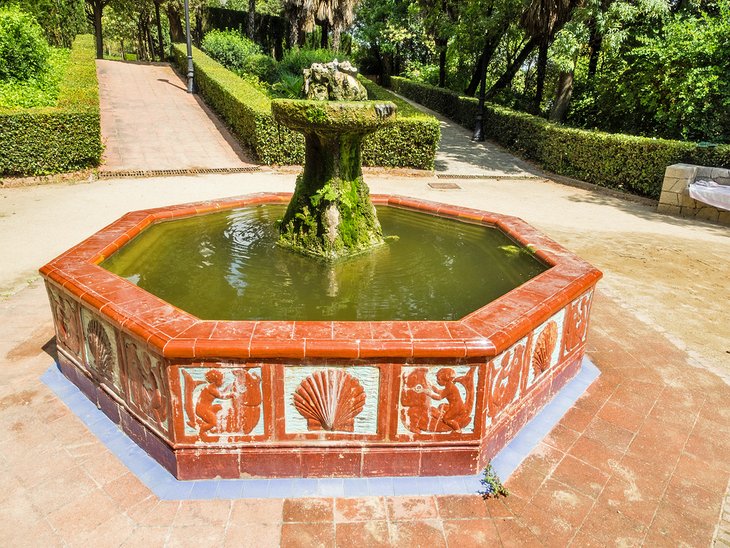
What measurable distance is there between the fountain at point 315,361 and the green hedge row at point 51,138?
812 cm

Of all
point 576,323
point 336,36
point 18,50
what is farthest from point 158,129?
point 576,323

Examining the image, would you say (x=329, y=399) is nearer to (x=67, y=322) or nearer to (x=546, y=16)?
(x=67, y=322)

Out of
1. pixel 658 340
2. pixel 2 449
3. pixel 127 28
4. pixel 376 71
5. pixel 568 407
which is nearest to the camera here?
pixel 2 449

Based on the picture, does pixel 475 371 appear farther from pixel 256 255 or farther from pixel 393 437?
pixel 256 255

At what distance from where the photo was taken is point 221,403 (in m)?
3.16

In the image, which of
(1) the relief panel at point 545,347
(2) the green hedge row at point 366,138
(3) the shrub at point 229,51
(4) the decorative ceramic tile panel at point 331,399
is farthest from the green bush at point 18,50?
(1) the relief panel at point 545,347

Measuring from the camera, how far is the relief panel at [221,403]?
3.10 meters

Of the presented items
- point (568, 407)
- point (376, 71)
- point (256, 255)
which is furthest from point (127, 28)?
point (568, 407)

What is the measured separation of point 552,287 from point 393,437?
5.67 feet

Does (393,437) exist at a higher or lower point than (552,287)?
lower

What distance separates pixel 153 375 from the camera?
3.20m

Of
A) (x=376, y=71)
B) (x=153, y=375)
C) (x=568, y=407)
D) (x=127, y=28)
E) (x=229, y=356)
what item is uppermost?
(x=127, y=28)

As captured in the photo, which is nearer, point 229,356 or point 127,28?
point 229,356

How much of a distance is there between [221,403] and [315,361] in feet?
2.10
